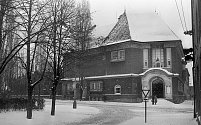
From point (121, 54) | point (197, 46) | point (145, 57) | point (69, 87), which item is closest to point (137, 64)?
point (145, 57)

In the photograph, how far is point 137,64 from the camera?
48.0m

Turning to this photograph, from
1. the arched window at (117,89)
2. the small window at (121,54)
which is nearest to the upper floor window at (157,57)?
the small window at (121,54)

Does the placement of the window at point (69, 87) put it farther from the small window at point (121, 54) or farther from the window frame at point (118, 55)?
the small window at point (121, 54)

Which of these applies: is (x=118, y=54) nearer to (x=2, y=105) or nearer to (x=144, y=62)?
(x=144, y=62)

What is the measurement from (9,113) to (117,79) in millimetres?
30265

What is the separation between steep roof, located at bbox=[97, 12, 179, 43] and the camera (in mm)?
48531

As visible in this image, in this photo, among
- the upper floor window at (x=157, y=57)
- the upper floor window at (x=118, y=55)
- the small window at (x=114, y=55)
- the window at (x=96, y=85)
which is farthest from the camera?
the window at (x=96, y=85)

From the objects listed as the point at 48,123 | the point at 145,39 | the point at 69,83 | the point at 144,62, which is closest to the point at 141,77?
the point at 144,62

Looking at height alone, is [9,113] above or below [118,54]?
below

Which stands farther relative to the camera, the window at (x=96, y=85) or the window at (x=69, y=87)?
the window at (x=69, y=87)

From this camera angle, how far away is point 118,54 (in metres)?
49.3

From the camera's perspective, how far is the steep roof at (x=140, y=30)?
4853cm

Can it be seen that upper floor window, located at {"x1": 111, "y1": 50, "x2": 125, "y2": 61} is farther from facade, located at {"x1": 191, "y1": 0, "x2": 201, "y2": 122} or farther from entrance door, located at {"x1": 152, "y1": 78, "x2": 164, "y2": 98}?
facade, located at {"x1": 191, "y1": 0, "x2": 201, "y2": 122}

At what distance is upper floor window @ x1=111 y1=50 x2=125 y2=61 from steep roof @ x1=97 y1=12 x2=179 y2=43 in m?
2.21
